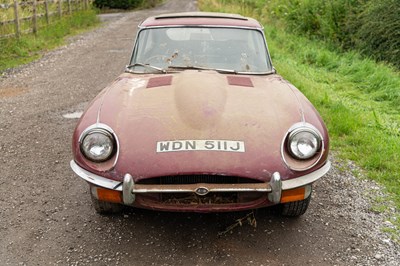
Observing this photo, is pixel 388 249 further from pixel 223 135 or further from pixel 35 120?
pixel 35 120

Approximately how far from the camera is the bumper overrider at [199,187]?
2.95 m

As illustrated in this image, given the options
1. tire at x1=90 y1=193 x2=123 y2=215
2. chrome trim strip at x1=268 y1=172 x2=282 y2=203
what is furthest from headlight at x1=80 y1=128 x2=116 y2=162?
chrome trim strip at x1=268 y1=172 x2=282 y2=203

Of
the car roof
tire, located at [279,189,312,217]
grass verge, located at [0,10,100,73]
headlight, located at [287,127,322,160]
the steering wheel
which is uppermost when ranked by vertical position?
the car roof

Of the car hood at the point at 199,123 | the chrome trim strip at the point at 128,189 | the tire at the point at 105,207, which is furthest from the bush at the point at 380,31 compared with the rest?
the chrome trim strip at the point at 128,189

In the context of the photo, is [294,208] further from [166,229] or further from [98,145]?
[98,145]

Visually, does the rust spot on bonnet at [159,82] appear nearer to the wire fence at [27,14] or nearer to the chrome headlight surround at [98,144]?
the chrome headlight surround at [98,144]

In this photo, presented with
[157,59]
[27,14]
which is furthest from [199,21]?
[27,14]

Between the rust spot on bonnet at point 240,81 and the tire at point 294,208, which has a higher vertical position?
the rust spot on bonnet at point 240,81

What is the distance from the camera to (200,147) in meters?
3.06

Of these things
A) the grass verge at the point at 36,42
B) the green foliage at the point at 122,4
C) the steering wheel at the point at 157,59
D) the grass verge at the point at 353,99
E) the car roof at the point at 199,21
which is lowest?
the green foliage at the point at 122,4

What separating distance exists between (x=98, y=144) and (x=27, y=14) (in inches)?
482

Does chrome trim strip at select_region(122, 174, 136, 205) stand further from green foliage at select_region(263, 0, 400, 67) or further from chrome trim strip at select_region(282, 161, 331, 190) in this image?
green foliage at select_region(263, 0, 400, 67)

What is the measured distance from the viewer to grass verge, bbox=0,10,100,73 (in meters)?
11.1

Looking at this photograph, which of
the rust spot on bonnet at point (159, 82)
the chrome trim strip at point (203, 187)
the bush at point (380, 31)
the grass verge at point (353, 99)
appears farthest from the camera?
the bush at point (380, 31)
